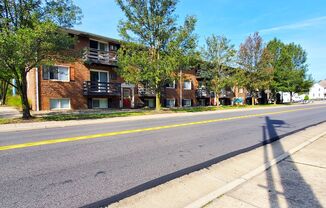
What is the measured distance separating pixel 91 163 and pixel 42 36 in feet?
34.6

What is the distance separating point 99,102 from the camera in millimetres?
25922

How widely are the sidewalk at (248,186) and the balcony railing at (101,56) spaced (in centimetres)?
2146

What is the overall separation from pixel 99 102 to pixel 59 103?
4.41 metres

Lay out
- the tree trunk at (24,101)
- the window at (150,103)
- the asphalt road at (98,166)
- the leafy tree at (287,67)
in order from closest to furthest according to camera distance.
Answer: the asphalt road at (98,166)
the tree trunk at (24,101)
the window at (150,103)
the leafy tree at (287,67)

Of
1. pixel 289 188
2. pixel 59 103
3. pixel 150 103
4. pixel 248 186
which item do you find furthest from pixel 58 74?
pixel 289 188

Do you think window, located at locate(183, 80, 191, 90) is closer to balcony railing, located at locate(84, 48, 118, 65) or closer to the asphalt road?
balcony railing, located at locate(84, 48, 118, 65)

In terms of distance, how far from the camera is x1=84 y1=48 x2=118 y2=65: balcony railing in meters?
24.4

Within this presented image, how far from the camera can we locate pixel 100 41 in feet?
85.1

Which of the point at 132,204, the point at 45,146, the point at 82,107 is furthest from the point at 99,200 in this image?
the point at 82,107

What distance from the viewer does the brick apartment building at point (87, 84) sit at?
21.7m

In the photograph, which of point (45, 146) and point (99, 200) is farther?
point (45, 146)

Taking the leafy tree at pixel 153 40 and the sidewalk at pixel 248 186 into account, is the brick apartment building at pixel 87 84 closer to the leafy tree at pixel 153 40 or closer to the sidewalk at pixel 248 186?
the leafy tree at pixel 153 40

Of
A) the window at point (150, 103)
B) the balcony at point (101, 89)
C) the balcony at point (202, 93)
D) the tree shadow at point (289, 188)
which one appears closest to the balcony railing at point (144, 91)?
the window at point (150, 103)

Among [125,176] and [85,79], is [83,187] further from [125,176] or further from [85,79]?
[85,79]
